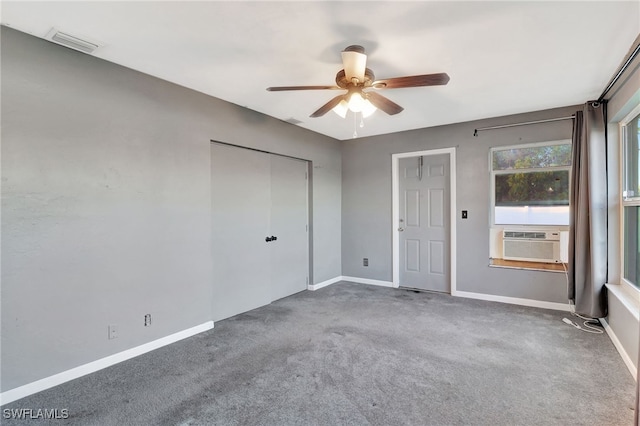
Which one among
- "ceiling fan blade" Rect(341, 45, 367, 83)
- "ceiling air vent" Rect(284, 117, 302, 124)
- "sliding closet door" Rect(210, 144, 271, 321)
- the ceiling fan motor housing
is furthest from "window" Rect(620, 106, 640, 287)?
"sliding closet door" Rect(210, 144, 271, 321)

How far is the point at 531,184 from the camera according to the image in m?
4.09

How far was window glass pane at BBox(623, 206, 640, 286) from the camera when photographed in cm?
283

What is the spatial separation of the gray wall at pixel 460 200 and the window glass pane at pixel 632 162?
815 mm

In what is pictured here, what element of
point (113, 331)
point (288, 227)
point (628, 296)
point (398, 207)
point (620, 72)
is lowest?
point (113, 331)

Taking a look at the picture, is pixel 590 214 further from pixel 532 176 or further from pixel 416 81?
pixel 416 81

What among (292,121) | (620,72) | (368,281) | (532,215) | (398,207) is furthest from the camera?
(368,281)

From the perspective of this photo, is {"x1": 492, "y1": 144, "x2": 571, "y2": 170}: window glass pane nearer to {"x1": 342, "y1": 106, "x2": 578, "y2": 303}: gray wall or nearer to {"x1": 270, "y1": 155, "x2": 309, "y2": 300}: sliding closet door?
{"x1": 342, "y1": 106, "x2": 578, "y2": 303}: gray wall

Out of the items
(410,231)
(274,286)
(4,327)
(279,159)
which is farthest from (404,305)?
(4,327)

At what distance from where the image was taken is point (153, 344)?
2.87 metres

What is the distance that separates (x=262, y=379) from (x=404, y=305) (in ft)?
7.73

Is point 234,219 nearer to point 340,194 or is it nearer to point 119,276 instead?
point 119,276

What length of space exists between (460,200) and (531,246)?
1058mm

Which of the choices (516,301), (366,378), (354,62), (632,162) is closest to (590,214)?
(632,162)

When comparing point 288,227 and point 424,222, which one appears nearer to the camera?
point 288,227
